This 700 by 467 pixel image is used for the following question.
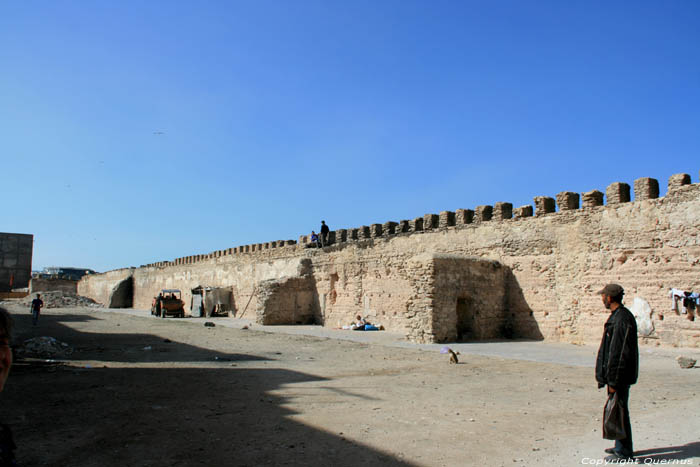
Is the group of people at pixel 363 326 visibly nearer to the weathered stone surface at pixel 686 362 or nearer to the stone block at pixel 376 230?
the stone block at pixel 376 230

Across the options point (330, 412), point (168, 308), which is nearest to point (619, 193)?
point (330, 412)

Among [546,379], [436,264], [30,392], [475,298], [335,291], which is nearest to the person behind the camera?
[30,392]

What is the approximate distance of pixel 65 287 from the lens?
176ft

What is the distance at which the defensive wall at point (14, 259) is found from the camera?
45.8 meters

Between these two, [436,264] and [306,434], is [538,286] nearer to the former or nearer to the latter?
[436,264]

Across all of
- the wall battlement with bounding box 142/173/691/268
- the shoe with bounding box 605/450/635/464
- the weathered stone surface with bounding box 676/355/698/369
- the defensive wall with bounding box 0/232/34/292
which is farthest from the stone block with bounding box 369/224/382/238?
the defensive wall with bounding box 0/232/34/292

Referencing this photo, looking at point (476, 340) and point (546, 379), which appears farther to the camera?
point (476, 340)

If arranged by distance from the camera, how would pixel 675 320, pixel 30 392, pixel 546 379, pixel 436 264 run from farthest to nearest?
1. pixel 436 264
2. pixel 675 320
3. pixel 546 379
4. pixel 30 392

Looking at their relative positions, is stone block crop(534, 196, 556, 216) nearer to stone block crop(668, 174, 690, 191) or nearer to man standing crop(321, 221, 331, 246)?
stone block crop(668, 174, 690, 191)

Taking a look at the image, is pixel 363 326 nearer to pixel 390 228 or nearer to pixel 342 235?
pixel 390 228

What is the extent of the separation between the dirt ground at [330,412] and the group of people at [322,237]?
1289 cm

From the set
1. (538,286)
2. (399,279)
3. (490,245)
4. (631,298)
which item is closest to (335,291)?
(399,279)

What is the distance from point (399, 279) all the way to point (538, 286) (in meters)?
4.94

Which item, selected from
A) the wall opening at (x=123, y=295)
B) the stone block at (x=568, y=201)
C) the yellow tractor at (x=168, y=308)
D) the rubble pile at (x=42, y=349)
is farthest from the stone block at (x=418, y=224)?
the wall opening at (x=123, y=295)
